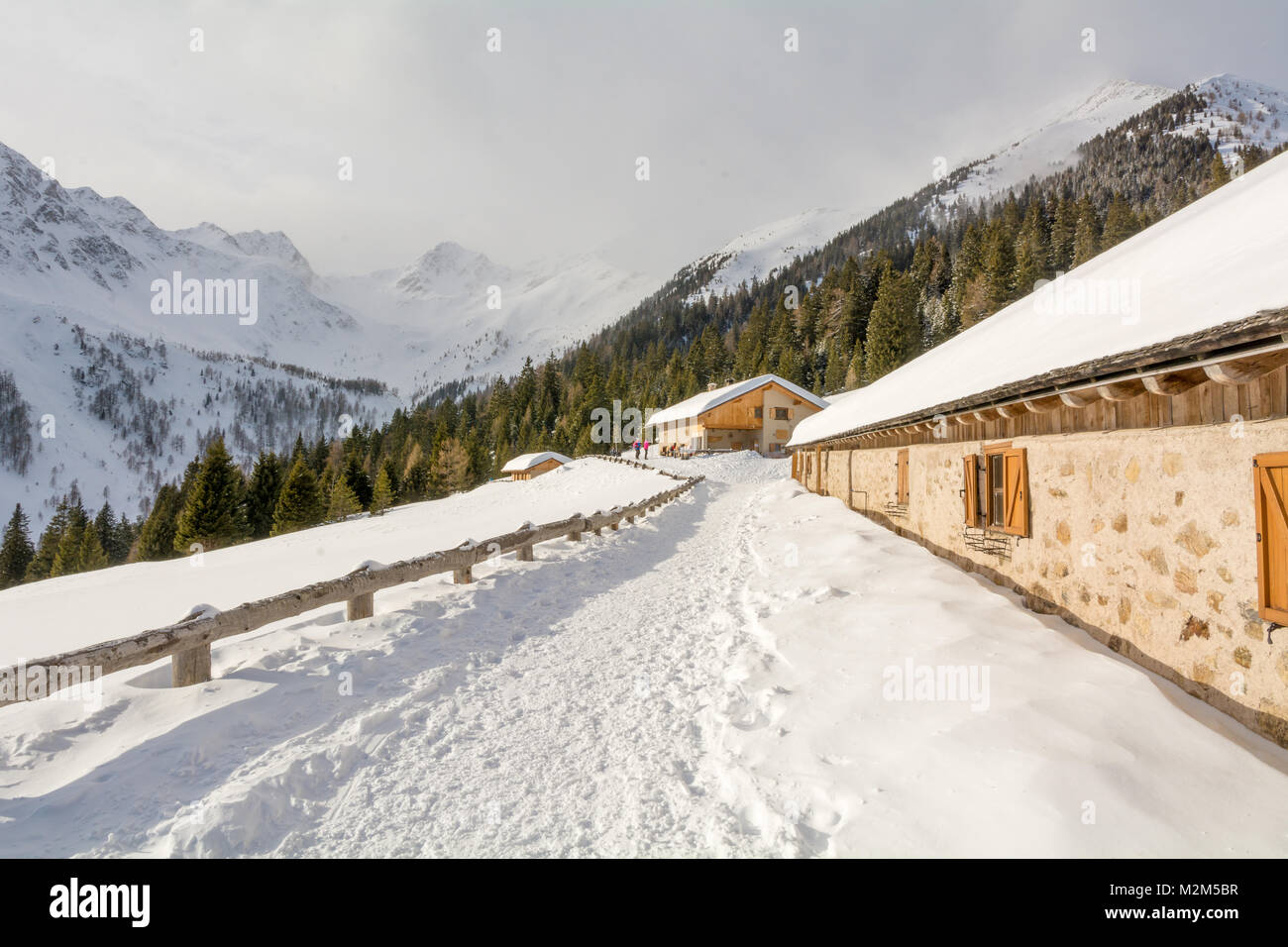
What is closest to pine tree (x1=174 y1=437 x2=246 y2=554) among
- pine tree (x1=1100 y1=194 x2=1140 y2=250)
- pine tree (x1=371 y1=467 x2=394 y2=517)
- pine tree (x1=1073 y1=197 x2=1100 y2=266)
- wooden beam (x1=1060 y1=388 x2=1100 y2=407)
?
pine tree (x1=371 y1=467 x2=394 y2=517)

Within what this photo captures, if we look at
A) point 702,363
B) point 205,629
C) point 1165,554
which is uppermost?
point 702,363

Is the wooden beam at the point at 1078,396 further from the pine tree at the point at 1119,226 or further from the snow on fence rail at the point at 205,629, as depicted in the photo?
the pine tree at the point at 1119,226

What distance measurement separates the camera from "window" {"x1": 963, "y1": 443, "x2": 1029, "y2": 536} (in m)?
6.39

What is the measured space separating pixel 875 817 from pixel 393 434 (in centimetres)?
8709

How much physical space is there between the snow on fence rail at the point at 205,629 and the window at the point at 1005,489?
7.17 m

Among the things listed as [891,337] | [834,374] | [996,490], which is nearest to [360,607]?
[996,490]

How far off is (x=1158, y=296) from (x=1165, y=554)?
7.38 ft

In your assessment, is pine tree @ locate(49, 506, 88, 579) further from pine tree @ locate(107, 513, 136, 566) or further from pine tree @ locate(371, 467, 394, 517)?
pine tree @ locate(371, 467, 394, 517)

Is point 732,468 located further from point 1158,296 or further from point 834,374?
point 834,374

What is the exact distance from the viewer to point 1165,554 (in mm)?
4340

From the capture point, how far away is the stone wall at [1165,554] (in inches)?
143

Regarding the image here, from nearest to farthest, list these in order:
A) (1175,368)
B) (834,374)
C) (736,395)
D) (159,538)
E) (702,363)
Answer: (1175,368) → (736,395) → (159,538) → (834,374) → (702,363)
